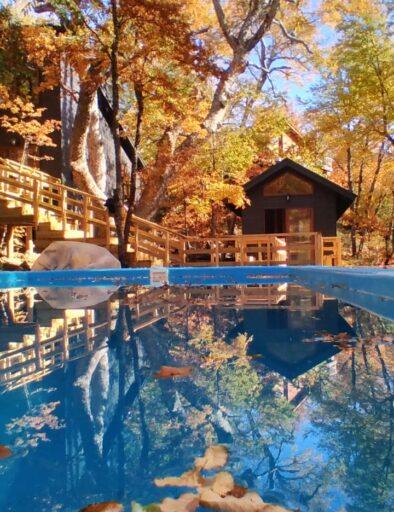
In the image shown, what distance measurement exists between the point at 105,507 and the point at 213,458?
289 mm

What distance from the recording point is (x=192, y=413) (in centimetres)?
138

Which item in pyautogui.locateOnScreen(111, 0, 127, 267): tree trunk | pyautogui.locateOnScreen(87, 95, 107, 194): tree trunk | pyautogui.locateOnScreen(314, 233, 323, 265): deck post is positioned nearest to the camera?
pyautogui.locateOnScreen(111, 0, 127, 267): tree trunk

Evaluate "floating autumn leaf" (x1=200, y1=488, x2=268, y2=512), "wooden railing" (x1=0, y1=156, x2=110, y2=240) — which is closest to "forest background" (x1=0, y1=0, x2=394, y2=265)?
"wooden railing" (x1=0, y1=156, x2=110, y2=240)

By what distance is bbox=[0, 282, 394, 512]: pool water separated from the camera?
0.93 meters

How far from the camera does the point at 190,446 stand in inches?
44.4

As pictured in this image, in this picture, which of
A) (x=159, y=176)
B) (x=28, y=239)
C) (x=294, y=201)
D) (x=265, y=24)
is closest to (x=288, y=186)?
(x=294, y=201)

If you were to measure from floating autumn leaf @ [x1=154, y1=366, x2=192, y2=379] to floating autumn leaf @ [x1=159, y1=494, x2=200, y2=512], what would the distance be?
0.94 meters

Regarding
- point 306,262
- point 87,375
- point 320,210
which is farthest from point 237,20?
point 87,375

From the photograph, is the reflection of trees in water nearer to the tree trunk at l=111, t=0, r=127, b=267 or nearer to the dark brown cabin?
the tree trunk at l=111, t=0, r=127, b=267

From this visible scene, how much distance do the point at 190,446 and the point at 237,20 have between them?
19.2m

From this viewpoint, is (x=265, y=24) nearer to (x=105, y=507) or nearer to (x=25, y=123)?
(x=25, y=123)

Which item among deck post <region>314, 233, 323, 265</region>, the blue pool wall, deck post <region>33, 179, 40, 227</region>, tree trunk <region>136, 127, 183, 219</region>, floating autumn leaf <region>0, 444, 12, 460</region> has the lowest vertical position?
floating autumn leaf <region>0, 444, 12, 460</region>

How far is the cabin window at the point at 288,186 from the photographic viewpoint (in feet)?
52.1

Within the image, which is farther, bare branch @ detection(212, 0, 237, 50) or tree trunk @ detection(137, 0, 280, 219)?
bare branch @ detection(212, 0, 237, 50)
